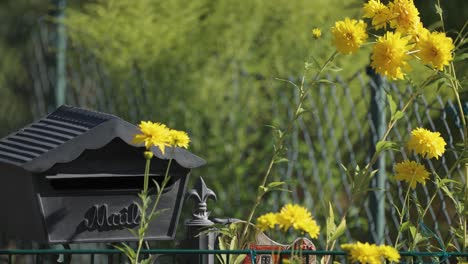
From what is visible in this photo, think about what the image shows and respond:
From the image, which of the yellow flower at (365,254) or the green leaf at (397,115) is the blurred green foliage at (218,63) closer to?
the green leaf at (397,115)

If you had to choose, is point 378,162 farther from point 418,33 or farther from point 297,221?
point 297,221

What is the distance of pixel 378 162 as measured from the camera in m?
4.72

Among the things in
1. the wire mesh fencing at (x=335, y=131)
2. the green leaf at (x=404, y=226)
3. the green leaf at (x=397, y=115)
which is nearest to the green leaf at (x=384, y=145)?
the green leaf at (x=397, y=115)

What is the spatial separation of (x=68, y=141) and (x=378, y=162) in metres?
2.01

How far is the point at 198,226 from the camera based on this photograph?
3256mm

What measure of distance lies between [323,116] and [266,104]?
308 mm

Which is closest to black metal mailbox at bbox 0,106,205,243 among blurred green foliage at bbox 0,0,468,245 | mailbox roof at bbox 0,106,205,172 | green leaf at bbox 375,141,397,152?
mailbox roof at bbox 0,106,205,172

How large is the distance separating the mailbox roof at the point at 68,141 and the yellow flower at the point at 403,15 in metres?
0.70

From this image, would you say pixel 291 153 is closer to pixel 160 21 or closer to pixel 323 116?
pixel 323 116

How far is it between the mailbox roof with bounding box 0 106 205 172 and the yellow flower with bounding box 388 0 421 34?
27.5 inches

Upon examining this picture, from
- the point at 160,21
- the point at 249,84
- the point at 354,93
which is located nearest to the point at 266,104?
the point at 249,84

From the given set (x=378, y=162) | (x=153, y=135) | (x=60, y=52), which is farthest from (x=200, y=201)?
(x=60, y=52)

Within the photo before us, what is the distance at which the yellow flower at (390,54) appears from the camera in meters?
2.96

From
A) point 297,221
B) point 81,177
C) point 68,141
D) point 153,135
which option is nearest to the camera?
point 297,221
